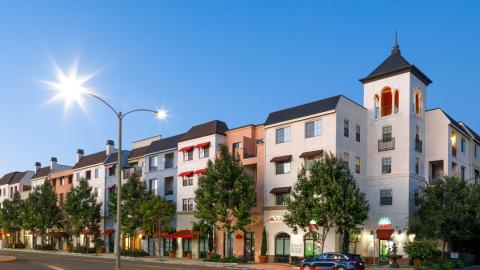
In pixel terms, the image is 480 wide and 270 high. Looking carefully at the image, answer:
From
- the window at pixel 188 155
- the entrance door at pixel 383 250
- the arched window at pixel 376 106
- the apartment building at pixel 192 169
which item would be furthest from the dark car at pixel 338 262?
the window at pixel 188 155

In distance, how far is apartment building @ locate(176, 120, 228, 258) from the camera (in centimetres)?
5984

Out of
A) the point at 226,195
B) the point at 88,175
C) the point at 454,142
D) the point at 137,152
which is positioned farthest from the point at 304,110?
the point at 88,175

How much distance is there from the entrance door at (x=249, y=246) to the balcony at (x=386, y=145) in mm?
15823

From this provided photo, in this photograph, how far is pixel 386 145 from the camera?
167 feet

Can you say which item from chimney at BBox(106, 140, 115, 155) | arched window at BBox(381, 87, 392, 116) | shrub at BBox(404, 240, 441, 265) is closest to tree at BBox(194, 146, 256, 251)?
arched window at BBox(381, 87, 392, 116)

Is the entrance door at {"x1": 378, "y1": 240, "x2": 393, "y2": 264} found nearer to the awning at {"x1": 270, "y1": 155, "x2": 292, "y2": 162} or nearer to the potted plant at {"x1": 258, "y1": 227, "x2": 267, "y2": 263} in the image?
the potted plant at {"x1": 258, "y1": 227, "x2": 267, "y2": 263}

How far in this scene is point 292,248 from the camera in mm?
49531

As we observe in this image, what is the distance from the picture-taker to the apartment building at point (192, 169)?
59.8 m

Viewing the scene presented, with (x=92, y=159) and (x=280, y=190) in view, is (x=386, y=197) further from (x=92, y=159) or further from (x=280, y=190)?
(x=92, y=159)

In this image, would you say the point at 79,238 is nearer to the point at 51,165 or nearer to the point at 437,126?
the point at 51,165

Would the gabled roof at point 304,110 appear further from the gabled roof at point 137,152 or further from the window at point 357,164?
the gabled roof at point 137,152

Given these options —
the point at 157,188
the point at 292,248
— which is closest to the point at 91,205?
the point at 157,188

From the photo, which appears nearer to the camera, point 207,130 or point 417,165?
point 417,165

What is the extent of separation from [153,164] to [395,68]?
111 ft
